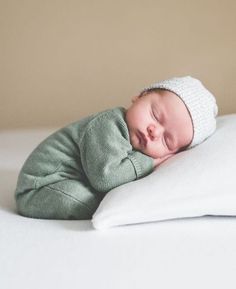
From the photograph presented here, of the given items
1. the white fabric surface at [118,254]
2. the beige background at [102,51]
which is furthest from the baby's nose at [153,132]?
the beige background at [102,51]

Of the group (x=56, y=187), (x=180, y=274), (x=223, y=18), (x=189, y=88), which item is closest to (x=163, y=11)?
(x=223, y=18)

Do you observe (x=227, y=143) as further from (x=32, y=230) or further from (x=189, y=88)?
(x=32, y=230)

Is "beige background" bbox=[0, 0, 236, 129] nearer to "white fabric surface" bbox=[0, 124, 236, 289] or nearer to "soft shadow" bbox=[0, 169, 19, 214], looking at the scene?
"soft shadow" bbox=[0, 169, 19, 214]

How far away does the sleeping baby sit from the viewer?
93cm

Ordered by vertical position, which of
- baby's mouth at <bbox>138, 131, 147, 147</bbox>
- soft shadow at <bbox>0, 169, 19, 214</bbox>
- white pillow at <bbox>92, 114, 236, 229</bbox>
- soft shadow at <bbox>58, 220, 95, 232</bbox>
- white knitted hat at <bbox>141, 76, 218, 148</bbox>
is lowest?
soft shadow at <bbox>0, 169, 19, 214</bbox>

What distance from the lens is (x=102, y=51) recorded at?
1.94 meters

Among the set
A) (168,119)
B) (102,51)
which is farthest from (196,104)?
(102,51)

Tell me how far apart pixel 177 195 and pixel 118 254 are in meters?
0.18

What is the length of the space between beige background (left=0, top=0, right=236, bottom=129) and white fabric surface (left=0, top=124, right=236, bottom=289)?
3.77ft

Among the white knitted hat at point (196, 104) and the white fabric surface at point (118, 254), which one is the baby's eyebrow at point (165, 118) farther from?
the white fabric surface at point (118, 254)

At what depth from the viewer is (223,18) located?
186cm

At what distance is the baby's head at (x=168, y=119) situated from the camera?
995 millimetres

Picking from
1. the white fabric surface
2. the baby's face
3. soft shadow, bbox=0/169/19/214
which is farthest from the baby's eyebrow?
soft shadow, bbox=0/169/19/214

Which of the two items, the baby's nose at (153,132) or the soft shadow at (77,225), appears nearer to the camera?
the soft shadow at (77,225)
